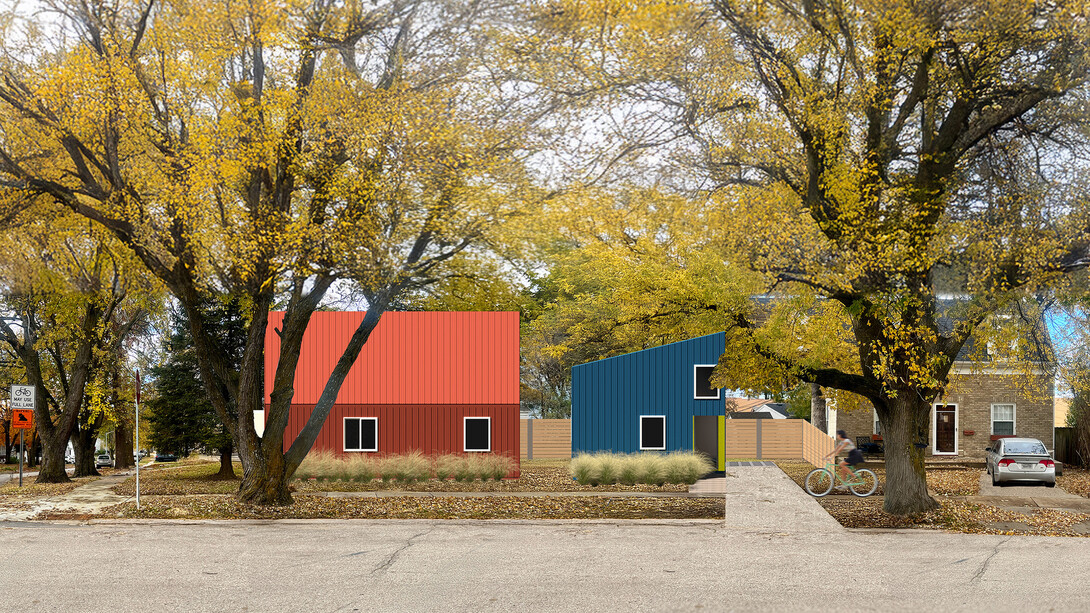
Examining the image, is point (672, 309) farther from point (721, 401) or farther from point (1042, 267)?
point (721, 401)

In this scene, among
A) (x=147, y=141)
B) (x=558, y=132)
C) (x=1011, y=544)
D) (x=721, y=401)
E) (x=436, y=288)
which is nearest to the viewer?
(x=1011, y=544)

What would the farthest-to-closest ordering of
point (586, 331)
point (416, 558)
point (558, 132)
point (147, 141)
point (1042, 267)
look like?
point (586, 331) < point (147, 141) < point (558, 132) < point (1042, 267) < point (416, 558)

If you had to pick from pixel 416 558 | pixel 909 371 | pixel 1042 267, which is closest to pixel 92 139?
pixel 416 558

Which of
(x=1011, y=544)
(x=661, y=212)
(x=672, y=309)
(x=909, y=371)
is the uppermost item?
(x=661, y=212)

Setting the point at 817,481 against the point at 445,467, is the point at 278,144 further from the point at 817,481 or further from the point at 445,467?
the point at 817,481

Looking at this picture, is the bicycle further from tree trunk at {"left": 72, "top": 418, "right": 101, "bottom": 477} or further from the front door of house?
tree trunk at {"left": 72, "top": 418, "right": 101, "bottom": 477}

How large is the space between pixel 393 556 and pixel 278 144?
349 inches

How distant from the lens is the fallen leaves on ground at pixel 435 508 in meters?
17.1

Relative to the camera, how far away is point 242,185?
19656mm

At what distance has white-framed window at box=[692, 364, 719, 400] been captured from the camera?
2833 centimetres

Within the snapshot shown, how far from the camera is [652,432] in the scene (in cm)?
2859

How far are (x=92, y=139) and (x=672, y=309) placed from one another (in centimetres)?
1212

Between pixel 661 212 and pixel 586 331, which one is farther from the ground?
pixel 661 212

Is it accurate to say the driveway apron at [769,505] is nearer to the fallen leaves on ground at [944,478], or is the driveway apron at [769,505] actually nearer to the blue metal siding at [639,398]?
the fallen leaves on ground at [944,478]
